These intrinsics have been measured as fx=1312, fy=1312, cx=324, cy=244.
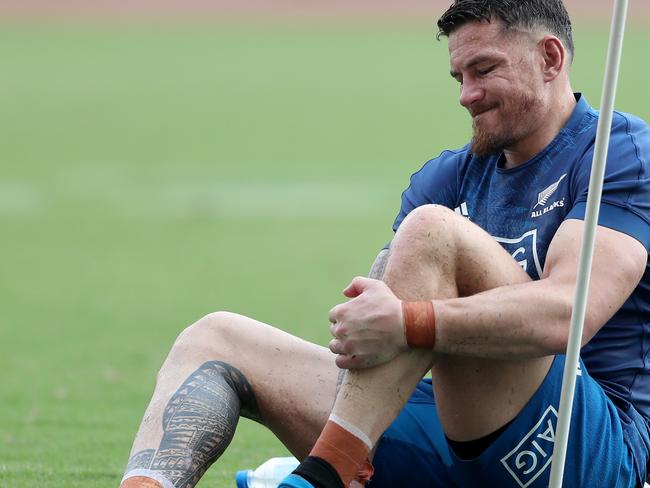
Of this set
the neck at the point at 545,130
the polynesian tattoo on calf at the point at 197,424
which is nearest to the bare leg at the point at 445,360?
the polynesian tattoo on calf at the point at 197,424

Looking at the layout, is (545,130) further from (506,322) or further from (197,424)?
(197,424)

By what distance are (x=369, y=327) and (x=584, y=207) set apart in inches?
27.1

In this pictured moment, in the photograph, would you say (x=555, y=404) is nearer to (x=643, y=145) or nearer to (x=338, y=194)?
(x=643, y=145)

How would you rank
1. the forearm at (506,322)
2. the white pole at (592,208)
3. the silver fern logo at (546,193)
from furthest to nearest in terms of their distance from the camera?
1. the silver fern logo at (546,193)
2. the forearm at (506,322)
3. the white pole at (592,208)

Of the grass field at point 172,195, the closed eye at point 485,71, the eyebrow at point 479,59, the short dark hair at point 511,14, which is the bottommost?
the grass field at point 172,195

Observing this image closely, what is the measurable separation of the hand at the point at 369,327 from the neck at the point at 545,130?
83 cm

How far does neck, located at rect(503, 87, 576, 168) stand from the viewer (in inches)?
152

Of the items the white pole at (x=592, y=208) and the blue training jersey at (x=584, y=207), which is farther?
the blue training jersey at (x=584, y=207)

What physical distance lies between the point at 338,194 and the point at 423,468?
1255cm

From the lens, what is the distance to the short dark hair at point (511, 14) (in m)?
3.81

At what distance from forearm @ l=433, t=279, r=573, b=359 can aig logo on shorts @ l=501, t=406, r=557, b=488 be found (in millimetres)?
233

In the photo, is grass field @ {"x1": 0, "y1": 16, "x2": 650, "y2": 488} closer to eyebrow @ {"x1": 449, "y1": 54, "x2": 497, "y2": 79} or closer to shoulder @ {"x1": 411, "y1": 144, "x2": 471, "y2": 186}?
shoulder @ {"x1": 411, "y1": 144, "x2": 471, "y2": 186}

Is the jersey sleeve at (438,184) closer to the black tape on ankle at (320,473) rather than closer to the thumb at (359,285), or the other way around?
the thumb at (359,285)

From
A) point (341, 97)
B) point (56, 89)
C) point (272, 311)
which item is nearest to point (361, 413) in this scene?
point (272, 311)
